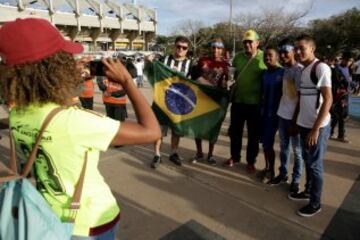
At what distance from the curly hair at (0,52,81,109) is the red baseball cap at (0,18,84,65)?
0.09 feet

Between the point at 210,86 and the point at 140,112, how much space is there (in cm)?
374

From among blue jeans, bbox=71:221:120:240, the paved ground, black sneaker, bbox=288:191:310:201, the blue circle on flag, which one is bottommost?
the paved ground

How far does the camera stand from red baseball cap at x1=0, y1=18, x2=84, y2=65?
1237 millimetres

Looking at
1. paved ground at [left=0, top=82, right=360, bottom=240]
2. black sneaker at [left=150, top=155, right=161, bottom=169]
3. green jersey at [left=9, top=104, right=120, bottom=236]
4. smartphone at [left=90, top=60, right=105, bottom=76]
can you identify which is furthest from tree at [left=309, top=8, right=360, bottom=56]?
green jersey at [left=9, top=104, right=120, bottom=236]

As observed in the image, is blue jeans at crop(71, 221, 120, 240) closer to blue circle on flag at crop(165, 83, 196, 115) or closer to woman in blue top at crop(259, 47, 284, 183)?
woman in blue top at crop(259, 47, 284, 183)

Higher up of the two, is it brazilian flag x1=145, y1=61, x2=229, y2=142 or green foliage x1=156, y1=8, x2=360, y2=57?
green foliage x1=156, y1=8, x2=360, y2=57

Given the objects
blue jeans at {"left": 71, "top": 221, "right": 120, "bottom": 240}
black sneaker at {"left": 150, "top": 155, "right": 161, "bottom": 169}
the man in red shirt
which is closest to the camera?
blue jeans at {"left": 71, "top": 221, "right": 120, "bottom": 240}

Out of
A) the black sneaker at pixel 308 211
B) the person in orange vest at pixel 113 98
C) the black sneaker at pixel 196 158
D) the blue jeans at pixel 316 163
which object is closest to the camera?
the blue jeans at pixel 316 163

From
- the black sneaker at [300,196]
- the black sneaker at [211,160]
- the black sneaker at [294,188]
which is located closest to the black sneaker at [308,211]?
the black sneaker at [300,196]

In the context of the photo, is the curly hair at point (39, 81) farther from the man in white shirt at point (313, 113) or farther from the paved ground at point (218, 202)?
the man in white shirt at point (313, 113)

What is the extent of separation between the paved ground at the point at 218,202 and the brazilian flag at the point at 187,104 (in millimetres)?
560

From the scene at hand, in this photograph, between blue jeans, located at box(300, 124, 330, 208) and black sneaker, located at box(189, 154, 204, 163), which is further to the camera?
black sneaker, located at box(189, 154, 204, 163)

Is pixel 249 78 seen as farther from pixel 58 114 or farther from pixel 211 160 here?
pixel 58 114

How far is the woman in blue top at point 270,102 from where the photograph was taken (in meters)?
4.36
